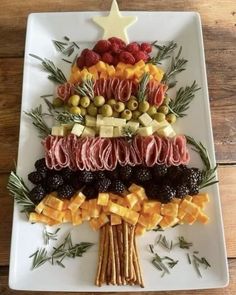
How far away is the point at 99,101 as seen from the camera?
1279 millimetres

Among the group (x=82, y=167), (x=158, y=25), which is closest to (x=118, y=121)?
(x=82, y=167)

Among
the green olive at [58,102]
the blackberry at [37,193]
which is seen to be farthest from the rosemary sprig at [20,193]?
the green olive at [58,102]

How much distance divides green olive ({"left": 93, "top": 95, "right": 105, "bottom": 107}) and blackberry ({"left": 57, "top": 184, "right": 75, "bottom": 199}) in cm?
26

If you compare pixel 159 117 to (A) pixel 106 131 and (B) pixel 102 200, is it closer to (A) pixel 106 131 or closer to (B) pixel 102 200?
(A) pixel 106 131

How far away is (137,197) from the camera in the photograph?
3.91ft

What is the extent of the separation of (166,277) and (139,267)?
0.08 meters

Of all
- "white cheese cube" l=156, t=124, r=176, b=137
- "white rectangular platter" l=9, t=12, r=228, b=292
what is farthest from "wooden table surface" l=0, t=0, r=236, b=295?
"white cheese cube" l=156, t=124, r=176, b=137

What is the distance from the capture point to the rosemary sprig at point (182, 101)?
1.31 meters

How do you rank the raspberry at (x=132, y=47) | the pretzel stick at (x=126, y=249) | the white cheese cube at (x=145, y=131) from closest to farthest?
1. the pretzel stick at (x=126, y=249)
2. the white cheese cube at (x=145, y=131)
3. the raspberry at (x=132, y=47)

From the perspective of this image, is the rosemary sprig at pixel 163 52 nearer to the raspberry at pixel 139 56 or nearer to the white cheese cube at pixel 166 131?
the raspberry at pixel 139 56

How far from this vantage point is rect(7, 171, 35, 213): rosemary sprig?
1196 mm

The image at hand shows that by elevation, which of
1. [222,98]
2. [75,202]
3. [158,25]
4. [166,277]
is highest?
[158,25]

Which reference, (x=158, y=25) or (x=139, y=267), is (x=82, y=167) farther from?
(x=158, y=25)

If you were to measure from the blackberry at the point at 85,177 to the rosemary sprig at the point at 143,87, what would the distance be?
0.90ft
